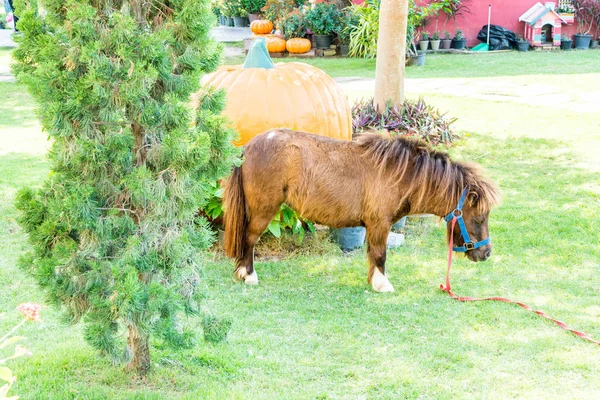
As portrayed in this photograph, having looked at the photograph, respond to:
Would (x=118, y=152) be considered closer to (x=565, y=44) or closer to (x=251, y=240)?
(x=251, y=240)

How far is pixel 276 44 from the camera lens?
18.7 meters

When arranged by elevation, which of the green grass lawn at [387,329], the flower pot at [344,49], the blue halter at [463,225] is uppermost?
the flower pot at [344,49]

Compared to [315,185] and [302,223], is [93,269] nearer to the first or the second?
[315,185]

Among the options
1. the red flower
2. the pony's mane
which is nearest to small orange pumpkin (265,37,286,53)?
the pony's mane

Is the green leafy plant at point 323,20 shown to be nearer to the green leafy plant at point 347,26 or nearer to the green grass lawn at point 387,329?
the green leafy plant at point 347,26

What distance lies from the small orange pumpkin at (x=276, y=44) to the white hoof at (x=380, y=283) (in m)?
13.6

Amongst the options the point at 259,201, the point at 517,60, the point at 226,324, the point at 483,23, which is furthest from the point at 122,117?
the point at 483,23

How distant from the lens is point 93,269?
11.7 feet

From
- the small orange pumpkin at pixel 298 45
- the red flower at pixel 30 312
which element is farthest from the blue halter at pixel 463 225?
the small orange pumpkin at pixel 298 45

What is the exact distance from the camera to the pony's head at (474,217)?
5.53 m

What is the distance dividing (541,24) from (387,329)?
54.0 ft

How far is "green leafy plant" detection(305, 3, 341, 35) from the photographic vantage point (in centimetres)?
1859

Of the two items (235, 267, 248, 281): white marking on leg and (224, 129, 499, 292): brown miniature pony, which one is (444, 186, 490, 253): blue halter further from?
(235, 267, 248, 281): white marking on leg

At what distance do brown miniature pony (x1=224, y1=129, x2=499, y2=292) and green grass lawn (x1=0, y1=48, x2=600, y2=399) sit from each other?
1.31ft
